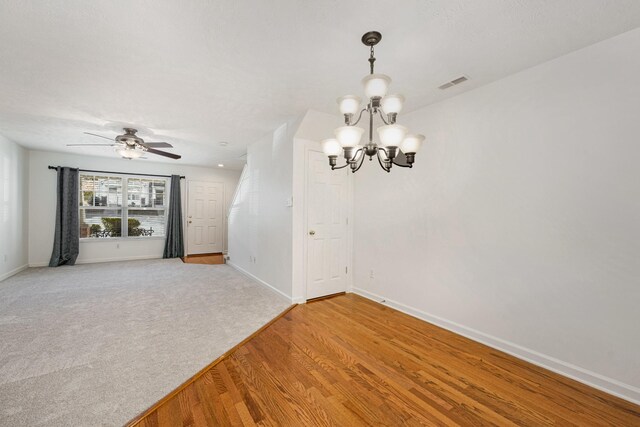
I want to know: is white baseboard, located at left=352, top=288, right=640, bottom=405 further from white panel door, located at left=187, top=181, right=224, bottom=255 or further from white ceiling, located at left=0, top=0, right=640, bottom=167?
white panel door, located at left=187, top=181, right=224, bottom=255

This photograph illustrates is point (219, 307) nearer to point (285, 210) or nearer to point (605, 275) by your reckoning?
point (285, 210)

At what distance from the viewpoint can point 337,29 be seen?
72.7 inches

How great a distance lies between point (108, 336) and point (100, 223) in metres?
5.15

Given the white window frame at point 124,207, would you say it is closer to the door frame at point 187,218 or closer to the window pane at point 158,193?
the window pane at point 158,193

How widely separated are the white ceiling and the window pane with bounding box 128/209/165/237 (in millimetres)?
3877

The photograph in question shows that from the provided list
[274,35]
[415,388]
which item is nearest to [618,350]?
[415,388]

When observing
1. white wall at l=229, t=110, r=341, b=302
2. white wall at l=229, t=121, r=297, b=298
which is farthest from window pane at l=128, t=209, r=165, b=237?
white wall at l=229, t=110, r=341, b=302

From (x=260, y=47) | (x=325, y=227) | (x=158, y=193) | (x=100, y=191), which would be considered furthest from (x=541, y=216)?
(x=100, y=191)

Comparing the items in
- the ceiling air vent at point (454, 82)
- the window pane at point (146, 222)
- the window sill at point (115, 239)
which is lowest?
the window sill at point (115, 239)

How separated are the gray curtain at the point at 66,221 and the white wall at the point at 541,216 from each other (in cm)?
712

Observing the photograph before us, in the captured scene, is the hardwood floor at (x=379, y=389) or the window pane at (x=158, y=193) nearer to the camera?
the hardwood floor at (x=379, y=389)

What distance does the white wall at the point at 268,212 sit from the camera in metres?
3.79

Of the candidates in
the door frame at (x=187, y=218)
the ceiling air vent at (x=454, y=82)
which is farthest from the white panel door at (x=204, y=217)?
the ceiling air vent at (x=454, y=82)

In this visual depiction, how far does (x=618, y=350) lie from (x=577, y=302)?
0.35 m
